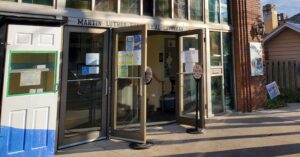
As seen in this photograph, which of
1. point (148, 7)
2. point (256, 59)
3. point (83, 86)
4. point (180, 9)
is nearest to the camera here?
point (83, 86)

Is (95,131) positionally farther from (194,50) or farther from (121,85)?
(194,50)

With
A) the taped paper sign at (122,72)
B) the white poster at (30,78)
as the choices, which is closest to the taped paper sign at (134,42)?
the taped paper sign at (122,72)

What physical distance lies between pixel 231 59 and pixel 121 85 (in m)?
4.08

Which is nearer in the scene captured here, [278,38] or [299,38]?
[299,38]

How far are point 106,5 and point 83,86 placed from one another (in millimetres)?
1815

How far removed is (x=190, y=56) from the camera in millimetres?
5984

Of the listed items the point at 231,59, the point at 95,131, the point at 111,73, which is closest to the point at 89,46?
the point at 111,73

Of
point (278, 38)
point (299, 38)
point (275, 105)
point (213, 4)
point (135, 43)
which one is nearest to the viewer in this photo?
point (135, 43)

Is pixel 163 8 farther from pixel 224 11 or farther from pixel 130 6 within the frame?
pixel 224 11

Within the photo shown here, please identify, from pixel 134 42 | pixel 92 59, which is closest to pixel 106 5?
pixel 134 42

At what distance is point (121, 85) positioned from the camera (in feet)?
17.4

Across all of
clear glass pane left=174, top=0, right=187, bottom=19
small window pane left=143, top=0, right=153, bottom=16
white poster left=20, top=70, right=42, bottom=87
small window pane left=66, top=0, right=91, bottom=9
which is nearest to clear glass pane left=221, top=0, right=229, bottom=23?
clear glass pane left=174, top=0, right=187, bottom=19

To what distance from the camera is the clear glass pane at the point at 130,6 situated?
5.50 m

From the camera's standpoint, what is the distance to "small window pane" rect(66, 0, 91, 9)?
479 cm
